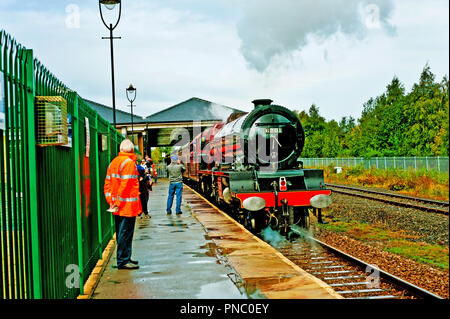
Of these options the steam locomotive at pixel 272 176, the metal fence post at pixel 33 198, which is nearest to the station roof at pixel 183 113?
the steam locomotive at pixel 272 176

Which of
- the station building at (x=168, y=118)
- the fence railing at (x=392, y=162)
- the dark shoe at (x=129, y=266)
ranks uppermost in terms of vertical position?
the station building at (x=168, y=118)

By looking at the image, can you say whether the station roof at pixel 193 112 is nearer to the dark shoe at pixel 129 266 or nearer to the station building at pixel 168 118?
the station building at pixel 168 118

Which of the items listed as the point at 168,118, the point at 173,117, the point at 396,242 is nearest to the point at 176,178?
the point at 396,242

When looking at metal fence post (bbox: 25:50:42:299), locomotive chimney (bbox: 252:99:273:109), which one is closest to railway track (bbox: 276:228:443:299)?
locomotive chimney (bbox: 252:99:273:109)

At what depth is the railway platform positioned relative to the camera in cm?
552

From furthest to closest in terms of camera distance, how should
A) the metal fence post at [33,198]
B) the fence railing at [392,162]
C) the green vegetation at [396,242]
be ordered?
the fence railing at [392,162]
the green vegetation at [396,242]
the metal fence post at [33,198]

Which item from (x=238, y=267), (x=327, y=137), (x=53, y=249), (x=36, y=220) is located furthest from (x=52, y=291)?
(x=327, y=137)

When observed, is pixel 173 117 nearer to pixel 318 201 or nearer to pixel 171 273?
pixel 318 201

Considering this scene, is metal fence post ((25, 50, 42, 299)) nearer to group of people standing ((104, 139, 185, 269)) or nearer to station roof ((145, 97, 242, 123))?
group of people standing ((104, 139, 185, 269))

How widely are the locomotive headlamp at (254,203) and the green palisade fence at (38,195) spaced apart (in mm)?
4470

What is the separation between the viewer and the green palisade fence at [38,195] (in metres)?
3.06

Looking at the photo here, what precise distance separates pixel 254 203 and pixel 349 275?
11.2 feet

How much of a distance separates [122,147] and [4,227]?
3.77 metres

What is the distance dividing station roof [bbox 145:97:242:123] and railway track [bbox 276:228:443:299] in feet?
103
